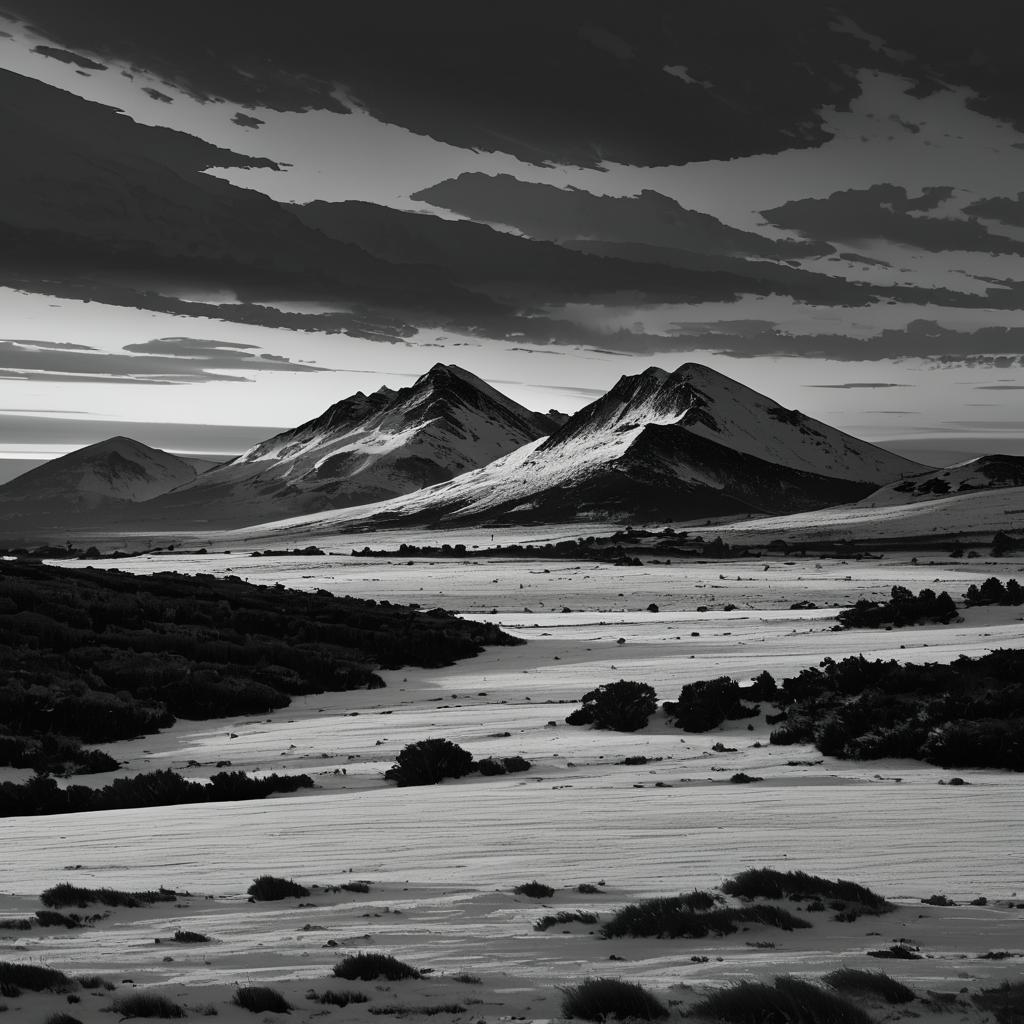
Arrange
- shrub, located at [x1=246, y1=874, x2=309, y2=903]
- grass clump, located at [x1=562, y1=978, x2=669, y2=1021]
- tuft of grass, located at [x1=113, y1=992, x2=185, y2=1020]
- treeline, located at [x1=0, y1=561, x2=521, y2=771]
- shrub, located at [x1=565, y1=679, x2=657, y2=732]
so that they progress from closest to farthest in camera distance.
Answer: grass clump, located at [x1=562, y1=978, x2=669, y2=1021]
tuft of grass, located at [x1=113, y1=992, x2=185, y2=1020]
shrub, located at [x1=246, y1=874, x2=309, y2=903]
shrub, located at [x1=565, y1=679, x2=657, y2=732]
treeline, located at [x1=0, y1=561, x2=521, y2=771]

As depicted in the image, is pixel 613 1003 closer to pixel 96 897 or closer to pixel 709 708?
pixel 96 897

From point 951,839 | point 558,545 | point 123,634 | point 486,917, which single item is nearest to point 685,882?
point 486,917

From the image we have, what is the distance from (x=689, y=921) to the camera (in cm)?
922

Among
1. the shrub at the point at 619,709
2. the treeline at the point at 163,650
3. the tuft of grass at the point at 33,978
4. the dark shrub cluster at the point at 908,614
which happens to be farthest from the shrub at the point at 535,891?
the dark shrub cluster at the point at 908,614

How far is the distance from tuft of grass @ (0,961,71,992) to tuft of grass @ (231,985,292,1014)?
1383 mm

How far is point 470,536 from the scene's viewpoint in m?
139

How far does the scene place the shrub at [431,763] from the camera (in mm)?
18359

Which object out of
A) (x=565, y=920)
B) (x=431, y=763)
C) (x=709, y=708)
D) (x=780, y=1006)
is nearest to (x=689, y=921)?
(x=565, y=920)

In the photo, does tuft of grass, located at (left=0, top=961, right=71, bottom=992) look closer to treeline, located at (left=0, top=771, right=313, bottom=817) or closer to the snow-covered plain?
the snow-covered plain

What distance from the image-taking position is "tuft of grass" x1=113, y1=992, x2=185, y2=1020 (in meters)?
7.41

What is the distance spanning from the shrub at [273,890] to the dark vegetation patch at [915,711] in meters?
10.8

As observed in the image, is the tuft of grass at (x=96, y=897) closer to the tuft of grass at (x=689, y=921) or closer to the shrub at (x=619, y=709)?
the tuft of grass at (x=689, y=921)

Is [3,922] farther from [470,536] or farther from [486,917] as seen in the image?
[470,536]

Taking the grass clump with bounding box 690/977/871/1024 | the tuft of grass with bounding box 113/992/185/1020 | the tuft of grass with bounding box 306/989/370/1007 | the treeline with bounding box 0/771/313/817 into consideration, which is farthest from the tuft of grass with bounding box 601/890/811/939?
the treeline with bounding box 0/771/313/817
